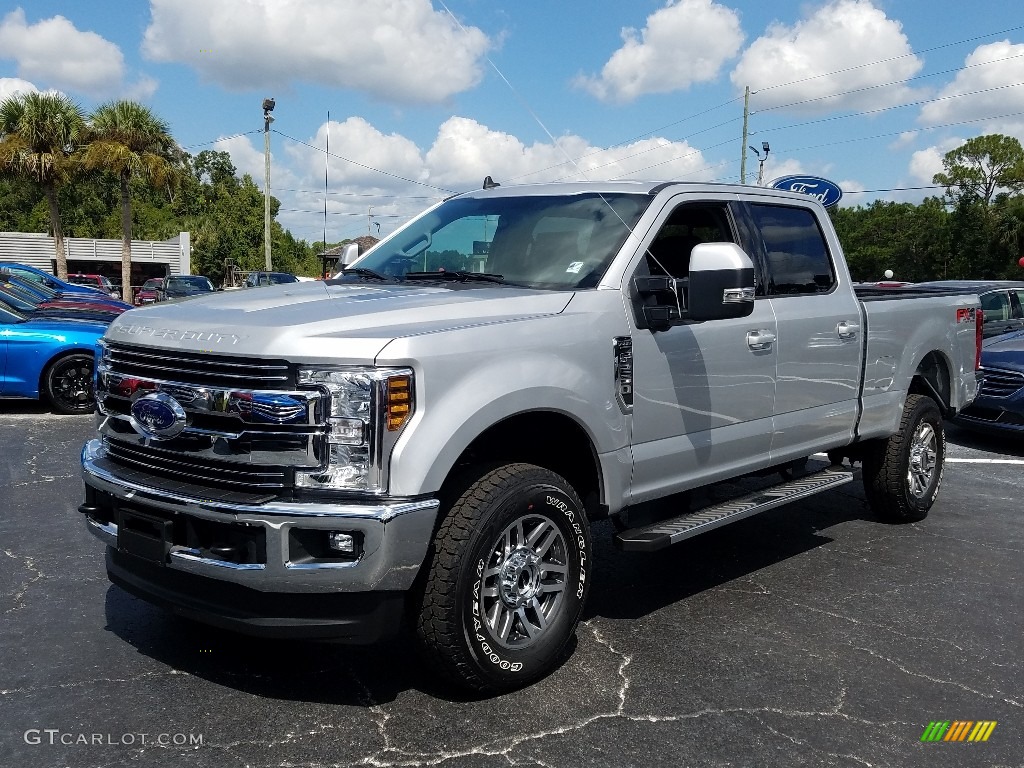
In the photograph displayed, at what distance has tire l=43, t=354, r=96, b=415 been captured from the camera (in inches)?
403

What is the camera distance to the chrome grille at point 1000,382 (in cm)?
925

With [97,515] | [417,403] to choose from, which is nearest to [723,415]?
[417,403]

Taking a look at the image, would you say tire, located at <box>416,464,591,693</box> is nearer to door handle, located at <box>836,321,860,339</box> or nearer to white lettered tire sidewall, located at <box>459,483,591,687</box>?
white lettered tire sidewall, located at <box>459,483,591,687</box>

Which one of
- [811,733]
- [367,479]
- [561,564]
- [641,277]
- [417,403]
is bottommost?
[811,733]

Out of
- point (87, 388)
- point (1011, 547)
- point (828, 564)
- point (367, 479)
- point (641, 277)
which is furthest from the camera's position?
point (87, 388)

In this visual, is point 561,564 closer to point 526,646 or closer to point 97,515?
point 526,646

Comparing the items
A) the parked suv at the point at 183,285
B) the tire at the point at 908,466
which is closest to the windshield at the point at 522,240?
the tire at the point at 908,466

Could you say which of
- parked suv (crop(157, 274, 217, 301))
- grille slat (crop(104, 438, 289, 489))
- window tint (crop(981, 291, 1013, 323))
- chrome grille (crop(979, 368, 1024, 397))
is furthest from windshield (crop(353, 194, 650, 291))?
parked suv (crop(157, 274, 217, 301))

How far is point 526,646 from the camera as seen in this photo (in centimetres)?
375

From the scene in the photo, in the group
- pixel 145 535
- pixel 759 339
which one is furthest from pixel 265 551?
pixel 759 339

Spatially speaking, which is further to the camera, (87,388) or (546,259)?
(87,388)

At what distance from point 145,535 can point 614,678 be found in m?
1.92

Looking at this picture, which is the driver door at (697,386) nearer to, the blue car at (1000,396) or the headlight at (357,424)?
the headlight at (357,424)

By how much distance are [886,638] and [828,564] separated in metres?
1.18
